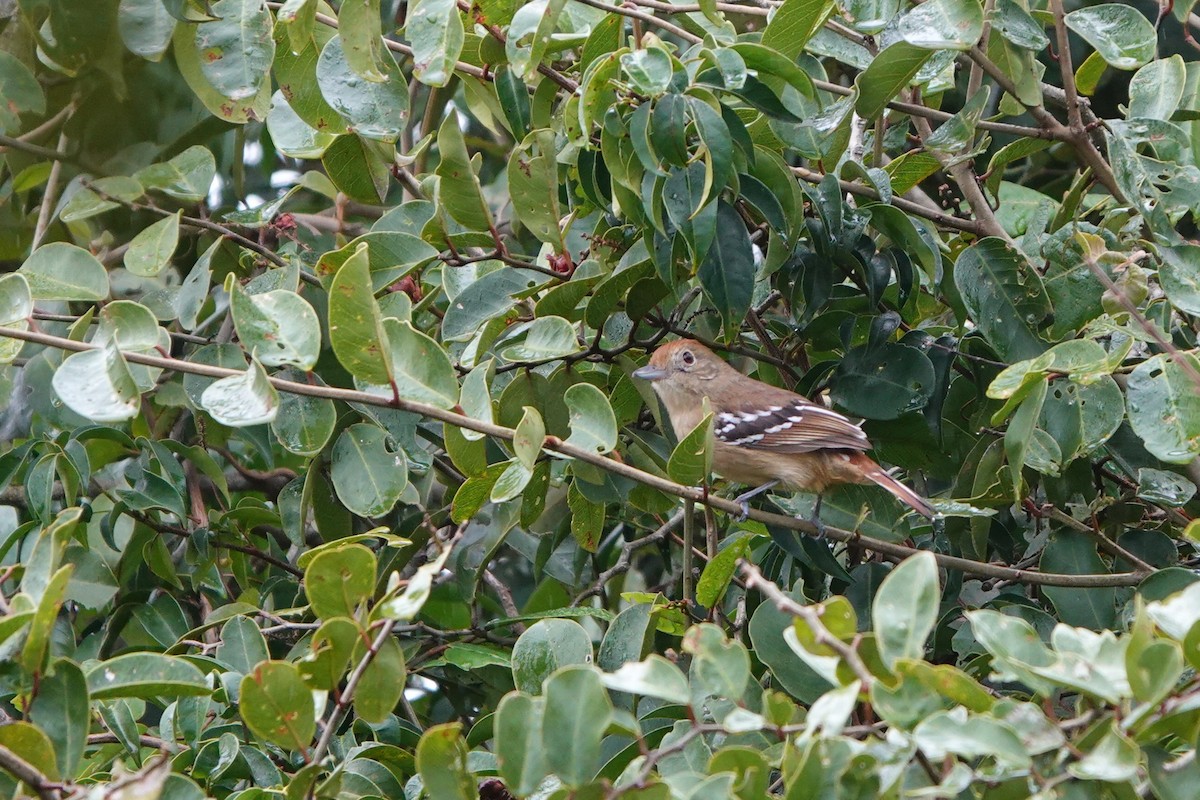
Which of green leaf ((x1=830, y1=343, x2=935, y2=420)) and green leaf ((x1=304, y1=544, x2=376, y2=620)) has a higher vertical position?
green leaf ((x1=304, y1=544, x2=376, y2=620))

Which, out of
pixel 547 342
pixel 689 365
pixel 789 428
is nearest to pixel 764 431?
pixel 789 428

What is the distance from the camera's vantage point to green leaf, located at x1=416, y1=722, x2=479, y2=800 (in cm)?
206

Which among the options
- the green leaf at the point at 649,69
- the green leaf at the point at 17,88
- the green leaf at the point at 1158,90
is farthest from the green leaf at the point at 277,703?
the green leaf at the point at 17,88

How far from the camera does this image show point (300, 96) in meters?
3.34

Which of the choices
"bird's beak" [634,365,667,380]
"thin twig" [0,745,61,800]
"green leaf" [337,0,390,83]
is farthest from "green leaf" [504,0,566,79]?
"thin twig" [0,745,61,800]

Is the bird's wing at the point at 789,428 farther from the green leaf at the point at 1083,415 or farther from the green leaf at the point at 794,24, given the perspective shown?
the green leaf at the point at 794,24

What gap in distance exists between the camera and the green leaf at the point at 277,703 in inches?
84.0

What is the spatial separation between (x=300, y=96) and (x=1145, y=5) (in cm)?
462

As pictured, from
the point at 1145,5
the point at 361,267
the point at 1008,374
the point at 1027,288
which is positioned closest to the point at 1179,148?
the point at 1027,288

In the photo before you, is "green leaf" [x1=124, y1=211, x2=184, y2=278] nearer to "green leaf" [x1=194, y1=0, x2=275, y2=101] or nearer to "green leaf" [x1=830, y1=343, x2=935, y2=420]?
"green leaf" [x1=194, y1=0, x2=275, y2=101]

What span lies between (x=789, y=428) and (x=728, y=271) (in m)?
1.56

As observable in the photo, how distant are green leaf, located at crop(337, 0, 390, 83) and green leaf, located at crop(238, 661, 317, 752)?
1.55 m

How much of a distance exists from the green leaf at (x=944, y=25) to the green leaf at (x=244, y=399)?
5.63ft

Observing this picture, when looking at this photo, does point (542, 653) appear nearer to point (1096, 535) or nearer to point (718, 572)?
point (718, 572)
